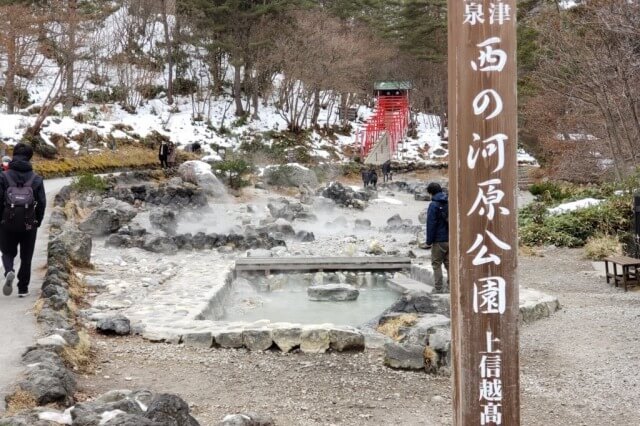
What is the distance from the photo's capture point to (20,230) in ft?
22.5

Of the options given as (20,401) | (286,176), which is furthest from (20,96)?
(20,401)

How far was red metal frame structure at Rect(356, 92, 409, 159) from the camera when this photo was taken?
1474 inches

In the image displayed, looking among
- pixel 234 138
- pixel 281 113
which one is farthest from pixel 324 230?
pixel 281 113

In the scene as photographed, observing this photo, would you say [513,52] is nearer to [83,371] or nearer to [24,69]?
[83,371]

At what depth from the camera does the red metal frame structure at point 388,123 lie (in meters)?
37.4

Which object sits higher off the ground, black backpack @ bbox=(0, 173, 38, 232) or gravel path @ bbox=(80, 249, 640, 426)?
black backpack @ bbox=(0, 173, 38, 232)

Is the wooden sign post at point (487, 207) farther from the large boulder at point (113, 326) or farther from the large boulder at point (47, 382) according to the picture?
the large boulder at point (113, 326)

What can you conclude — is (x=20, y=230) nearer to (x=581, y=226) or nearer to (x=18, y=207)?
(x=18, y=207)

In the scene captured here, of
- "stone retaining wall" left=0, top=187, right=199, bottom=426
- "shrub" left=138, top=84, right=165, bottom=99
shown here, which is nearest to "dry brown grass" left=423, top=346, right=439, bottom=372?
"stone retaining wall" left=0, top=187, right=199, bottom=426

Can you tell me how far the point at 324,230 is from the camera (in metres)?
17.8

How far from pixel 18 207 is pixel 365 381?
4074 millimetres

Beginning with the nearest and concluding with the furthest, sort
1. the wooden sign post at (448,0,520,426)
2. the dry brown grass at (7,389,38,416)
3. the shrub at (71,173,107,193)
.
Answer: the wooden sign post at (448,0,520,426) → the dry brown grass at (7,389,38,416) → the shrub at (71,173,107,193)

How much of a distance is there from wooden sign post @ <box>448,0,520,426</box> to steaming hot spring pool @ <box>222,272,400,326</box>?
5.90m

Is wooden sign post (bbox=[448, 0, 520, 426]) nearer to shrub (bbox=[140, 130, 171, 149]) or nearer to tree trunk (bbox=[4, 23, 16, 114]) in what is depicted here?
tree trunk (bbox=[4, 23, 16, 114])
